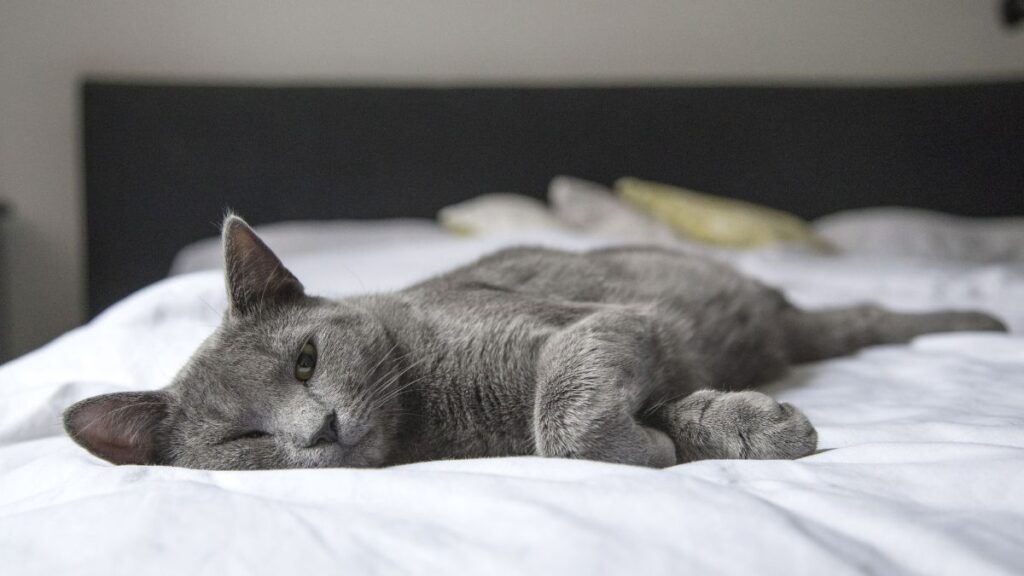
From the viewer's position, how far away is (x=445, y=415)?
104cm

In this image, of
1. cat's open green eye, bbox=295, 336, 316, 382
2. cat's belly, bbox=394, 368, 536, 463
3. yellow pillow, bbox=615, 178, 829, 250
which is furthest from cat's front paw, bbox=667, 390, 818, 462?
yellow pillow, bbox=615, 178, 829, 250

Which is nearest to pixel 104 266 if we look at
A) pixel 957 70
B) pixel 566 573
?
pixel 566 573

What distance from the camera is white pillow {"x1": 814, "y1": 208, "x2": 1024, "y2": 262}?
2.68 meters

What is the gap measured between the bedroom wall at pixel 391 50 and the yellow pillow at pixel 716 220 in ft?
2.39

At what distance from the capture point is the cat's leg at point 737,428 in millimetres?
870

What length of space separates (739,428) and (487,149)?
Result: 227cm

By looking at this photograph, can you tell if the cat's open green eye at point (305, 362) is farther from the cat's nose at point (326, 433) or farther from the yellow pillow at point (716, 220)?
the yellow pillow at point (716, 220)

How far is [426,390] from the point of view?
1044mm

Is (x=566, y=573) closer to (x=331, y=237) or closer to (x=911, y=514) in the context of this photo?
(x=911, y=514)

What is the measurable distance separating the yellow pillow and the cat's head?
1.85 meters

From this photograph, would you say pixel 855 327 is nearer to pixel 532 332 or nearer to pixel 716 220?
pixel 532 332

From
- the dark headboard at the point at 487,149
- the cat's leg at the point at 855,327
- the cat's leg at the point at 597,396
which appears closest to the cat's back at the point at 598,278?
the cat's leg at the point at 855,327

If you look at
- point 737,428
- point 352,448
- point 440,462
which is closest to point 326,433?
point 352,448

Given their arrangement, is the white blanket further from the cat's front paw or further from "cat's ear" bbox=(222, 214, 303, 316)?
"cat's ear" bbox=(222, 214, 303, 316)
